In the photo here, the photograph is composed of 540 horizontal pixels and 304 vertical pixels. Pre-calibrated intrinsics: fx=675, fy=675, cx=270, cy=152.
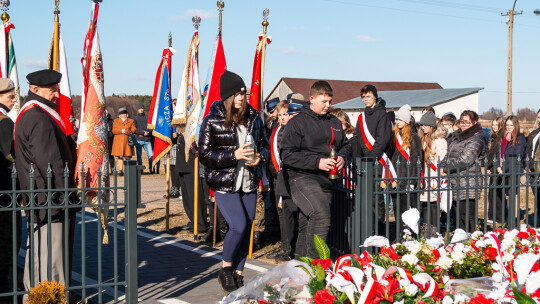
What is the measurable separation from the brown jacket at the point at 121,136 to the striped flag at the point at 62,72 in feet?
38.7

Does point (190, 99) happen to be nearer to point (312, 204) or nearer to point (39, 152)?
point (312, 204)

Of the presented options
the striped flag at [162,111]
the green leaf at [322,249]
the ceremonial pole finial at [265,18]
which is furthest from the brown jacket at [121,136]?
the green leaf at [322,249]

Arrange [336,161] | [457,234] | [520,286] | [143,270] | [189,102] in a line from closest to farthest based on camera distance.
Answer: [520,286]
[457,234]
[336,161]
[143,270]
[189,102]

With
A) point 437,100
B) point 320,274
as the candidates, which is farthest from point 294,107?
point 437,100

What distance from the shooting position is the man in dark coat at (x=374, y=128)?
8320 millimetres

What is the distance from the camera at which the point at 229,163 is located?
20.2ft

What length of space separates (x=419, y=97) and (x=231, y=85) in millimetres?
48345

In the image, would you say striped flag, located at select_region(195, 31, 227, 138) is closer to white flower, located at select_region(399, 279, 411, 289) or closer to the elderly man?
the elderly man

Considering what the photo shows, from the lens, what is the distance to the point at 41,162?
544 centimetres

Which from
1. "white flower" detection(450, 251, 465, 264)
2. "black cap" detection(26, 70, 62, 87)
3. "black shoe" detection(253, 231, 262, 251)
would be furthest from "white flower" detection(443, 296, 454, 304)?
"black shoe" detection(253, 231, 262, 251)

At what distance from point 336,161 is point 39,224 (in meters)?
2.61

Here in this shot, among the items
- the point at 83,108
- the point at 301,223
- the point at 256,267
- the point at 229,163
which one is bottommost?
the point at 256,267

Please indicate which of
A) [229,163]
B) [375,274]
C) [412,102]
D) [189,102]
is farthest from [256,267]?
[412,102]

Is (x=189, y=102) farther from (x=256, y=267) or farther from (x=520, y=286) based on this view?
(x=520, y=286)
